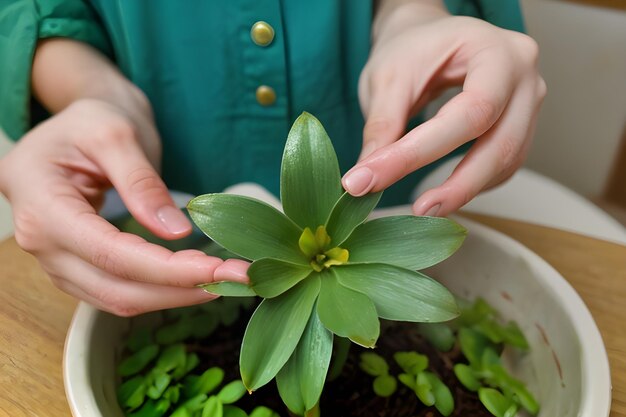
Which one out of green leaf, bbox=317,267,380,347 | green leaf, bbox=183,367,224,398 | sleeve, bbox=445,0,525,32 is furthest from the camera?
sleeve, bbox=445,0,525,32

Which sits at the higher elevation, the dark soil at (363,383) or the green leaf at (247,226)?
the green leaf at (247,226)

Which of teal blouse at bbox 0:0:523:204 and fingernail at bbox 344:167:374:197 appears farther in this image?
teal blouse at bbox 0:0:523:204

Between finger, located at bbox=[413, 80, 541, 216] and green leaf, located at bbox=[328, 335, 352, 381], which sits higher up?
finger, located at bbox=[413, 80, 541, 216]

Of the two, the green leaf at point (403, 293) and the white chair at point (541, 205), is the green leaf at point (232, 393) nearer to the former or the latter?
the green leaf at point (403, 293)

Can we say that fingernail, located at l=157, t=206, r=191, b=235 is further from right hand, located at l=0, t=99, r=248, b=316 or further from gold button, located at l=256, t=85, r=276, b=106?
gold button, located at l=256, t=85, r=276, b=106

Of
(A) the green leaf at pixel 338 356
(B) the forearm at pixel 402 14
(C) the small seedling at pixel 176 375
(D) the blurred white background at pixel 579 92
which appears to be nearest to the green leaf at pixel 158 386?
(C) the small seedling at pixel 176 375

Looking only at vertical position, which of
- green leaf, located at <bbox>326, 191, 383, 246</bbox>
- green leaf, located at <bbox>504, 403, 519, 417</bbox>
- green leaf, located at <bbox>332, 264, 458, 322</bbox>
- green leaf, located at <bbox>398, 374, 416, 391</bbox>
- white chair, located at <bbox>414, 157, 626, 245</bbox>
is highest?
green leaf, located at <bbox>326, 191, 383, 246</bbox>

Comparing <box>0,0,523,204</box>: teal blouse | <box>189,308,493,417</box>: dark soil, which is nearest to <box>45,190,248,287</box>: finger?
<box>189,308,493,417</box>: dark soil

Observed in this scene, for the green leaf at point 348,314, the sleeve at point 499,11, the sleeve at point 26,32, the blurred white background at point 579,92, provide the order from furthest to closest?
the blurred white background at point 579,92 → the sleeve at point 499,11 → the sleeve at point 26,32 → the green leaf at point 348,314
